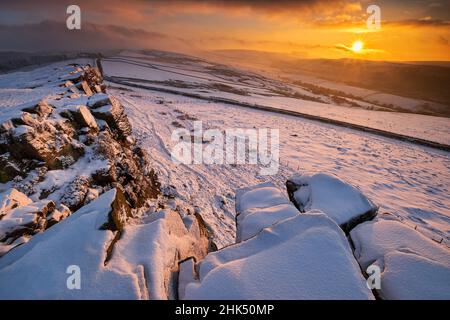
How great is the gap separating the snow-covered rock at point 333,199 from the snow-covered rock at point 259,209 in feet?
1.86

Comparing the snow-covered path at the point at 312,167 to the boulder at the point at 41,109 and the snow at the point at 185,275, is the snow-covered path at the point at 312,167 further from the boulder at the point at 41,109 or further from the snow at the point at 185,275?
the boulder at the point at 41,109

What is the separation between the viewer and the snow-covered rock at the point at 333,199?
671cm

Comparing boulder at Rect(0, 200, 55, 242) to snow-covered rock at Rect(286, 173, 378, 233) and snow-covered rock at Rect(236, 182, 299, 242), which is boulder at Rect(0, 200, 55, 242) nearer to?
snow-covered rock at Rect(236, 182, 299, 242)

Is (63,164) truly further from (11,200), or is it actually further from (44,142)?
(11,200)

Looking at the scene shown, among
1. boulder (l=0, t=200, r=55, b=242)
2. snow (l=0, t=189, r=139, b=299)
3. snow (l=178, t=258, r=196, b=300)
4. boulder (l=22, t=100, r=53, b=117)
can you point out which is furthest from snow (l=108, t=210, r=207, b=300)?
boulder (l=22, t=100, r=53, b=117)

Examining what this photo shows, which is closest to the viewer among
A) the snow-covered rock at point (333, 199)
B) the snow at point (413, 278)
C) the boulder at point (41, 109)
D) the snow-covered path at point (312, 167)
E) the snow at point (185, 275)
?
the snow at point (413, 278)

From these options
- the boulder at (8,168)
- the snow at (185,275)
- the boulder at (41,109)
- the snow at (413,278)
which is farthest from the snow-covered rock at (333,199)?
the boulder at (41,109)

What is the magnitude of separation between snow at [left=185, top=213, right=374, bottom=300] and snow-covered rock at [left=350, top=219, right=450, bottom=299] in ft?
2.57

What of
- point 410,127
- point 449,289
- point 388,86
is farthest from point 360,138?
point 388,86

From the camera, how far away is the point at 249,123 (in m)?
27.1

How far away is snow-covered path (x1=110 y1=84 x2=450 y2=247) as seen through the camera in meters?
12.4

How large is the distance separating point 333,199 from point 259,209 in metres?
2.20

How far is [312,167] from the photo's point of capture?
17.7m

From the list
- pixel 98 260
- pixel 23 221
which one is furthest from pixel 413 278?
pixel 23 221
